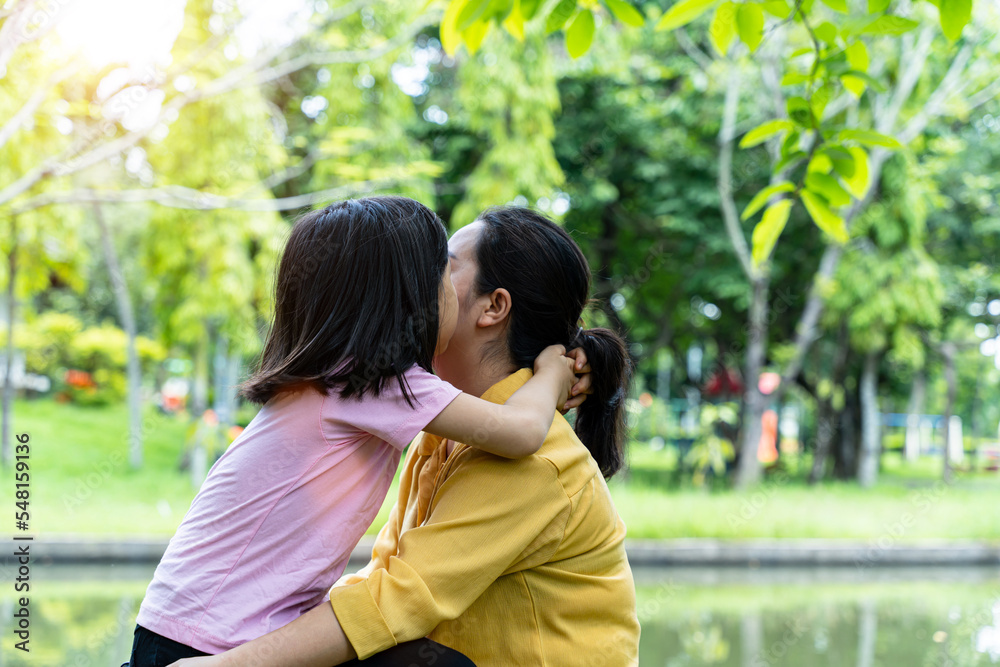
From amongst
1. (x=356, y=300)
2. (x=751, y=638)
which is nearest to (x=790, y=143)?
(x=356, y=300)

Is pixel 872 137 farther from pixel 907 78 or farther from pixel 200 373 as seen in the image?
pixel 200 373

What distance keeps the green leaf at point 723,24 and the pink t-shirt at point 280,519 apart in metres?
1.23

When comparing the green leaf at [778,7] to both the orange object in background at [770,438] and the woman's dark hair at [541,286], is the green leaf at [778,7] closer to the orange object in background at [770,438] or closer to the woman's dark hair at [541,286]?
the woman's dark hair at [541,286]

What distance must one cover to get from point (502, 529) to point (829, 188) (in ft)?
4.28

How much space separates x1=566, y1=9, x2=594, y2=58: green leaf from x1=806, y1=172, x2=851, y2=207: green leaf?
64 centimetres

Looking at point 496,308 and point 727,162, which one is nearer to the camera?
point 496,308

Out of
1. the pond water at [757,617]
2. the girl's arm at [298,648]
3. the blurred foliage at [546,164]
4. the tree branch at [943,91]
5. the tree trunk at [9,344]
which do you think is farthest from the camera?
the tree branch at [943,91]

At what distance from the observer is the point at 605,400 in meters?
1.82

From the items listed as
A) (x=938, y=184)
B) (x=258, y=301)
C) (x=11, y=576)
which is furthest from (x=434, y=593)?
(x=938, y=184)

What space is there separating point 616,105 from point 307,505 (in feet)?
40.3

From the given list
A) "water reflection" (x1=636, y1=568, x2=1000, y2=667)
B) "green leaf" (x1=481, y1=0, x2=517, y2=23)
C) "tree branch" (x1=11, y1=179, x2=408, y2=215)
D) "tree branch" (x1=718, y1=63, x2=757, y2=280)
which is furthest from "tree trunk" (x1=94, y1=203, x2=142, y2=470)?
"green leaf" (x1=481, y1=0, x2=517, y2=23)

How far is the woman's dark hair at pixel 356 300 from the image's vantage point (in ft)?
4.68

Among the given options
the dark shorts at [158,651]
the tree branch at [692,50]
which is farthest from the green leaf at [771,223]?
the tree branch at [692,50]

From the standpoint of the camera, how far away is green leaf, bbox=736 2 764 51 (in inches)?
80.9
